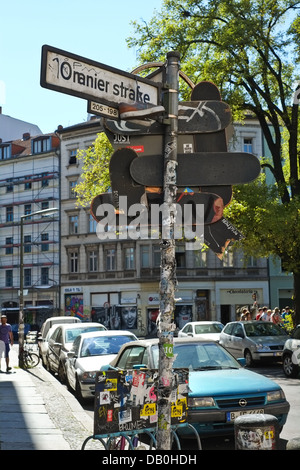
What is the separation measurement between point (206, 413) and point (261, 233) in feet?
50.0

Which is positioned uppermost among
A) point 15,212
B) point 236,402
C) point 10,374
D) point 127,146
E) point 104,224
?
point 15,212

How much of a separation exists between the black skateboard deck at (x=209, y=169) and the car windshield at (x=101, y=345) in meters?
10.8

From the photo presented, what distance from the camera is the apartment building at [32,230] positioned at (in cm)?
5741

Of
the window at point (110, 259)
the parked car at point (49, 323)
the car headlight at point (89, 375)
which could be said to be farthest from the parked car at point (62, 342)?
the window at point (110, 259)

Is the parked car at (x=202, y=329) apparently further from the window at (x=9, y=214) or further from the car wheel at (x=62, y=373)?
the window at (x=9, y=214)

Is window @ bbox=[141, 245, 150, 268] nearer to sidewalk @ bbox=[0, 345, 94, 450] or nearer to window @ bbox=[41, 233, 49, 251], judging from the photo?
window @ bbox=[41, 233, 49, 251]

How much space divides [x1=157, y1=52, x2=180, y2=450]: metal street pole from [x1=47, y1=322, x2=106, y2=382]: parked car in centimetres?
1334

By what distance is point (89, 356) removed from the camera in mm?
14820

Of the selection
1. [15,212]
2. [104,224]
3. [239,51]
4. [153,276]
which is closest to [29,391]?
[104,224]

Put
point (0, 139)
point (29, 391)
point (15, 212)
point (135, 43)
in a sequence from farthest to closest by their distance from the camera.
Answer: point (0, 139) → point (15, 212) → point (135, 43) → point (29, 391)

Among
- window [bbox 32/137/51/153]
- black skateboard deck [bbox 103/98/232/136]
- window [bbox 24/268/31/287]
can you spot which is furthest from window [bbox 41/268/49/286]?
black skateboard deck [bbox 103/98/232/136]

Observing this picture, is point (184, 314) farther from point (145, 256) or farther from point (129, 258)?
point (129, 258)

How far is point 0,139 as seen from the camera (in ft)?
231

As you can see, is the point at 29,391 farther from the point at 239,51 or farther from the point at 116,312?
the point at 116,312
